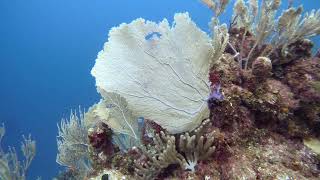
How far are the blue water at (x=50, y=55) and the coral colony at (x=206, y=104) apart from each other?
3817 cm

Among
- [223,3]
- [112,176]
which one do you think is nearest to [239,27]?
[223,3]

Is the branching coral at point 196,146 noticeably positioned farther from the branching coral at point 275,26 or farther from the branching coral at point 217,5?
the branching coral at point 217,5

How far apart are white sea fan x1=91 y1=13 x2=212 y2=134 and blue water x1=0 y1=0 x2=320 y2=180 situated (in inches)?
1506

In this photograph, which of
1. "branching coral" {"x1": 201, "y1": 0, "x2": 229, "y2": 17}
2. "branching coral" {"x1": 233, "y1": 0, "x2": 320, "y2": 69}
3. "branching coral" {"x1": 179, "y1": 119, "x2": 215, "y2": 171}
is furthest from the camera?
"branching coral" {"x1": 201, "y1": 0, "x2": 229, "y2": 17}

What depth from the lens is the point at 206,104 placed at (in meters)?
3.25

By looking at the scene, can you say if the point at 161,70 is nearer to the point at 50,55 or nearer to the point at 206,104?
the point at 206,104

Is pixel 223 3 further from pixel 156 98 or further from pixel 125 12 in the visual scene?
pixel 125 12

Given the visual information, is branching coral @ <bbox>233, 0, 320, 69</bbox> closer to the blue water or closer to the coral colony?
the coral colony

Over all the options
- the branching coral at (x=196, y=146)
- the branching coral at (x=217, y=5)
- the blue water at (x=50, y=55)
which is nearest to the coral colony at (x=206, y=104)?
the branching coral at (x=196, y=146)

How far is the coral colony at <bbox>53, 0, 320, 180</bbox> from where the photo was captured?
314 centimetres

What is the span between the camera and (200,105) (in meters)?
3.27

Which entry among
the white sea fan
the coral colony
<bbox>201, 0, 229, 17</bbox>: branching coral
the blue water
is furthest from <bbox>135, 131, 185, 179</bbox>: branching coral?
the blue water

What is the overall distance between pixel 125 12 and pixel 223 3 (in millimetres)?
95877

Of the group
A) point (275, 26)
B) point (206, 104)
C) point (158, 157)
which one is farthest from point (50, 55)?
point (206, 104)
